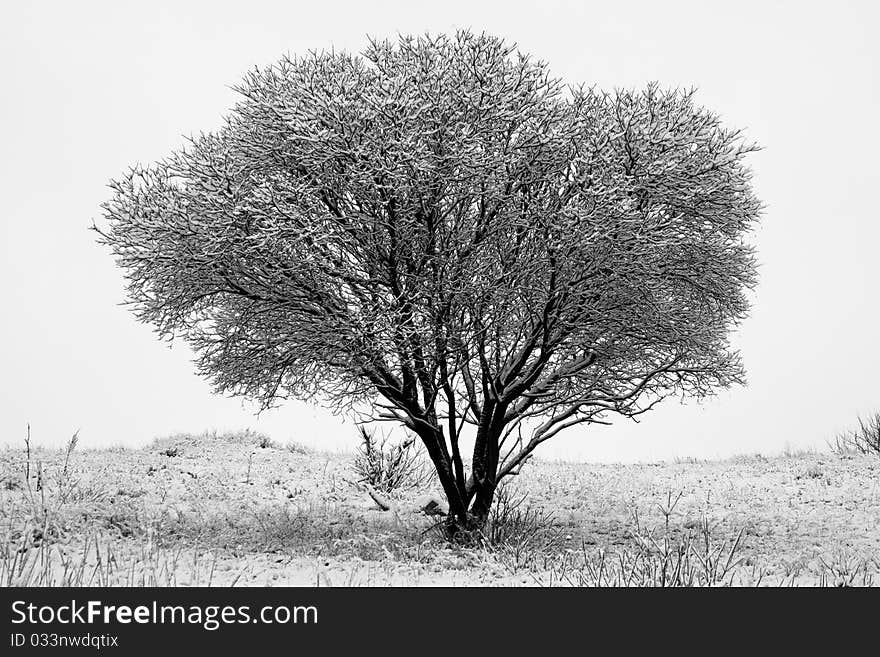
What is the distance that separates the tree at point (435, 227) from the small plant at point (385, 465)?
191 inches

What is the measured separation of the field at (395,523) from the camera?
9.72m

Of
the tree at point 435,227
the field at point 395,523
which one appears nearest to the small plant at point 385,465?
the field at point 395,523

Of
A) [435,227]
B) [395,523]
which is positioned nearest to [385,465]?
[395,523]

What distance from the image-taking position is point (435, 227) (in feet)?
38.0

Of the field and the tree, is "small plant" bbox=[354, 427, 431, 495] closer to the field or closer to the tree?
the field

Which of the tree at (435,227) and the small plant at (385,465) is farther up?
the tree at (435,227)

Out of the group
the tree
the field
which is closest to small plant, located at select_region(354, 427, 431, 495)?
the field

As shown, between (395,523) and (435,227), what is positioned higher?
(435,227)

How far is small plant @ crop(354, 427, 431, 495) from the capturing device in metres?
17.8

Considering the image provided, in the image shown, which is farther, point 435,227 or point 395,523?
point 395,523

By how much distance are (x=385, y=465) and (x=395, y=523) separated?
10.3 ft

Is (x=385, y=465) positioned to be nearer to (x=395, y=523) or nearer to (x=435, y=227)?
(x=395, y=523)

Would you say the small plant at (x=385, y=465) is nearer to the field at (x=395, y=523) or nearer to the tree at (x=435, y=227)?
the field at (x=395, y=523)

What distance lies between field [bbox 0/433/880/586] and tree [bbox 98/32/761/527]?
2.29 m
